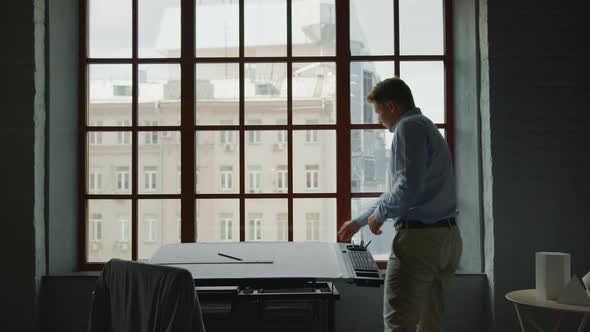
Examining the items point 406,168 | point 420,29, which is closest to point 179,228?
point 406,168

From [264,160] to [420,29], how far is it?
138cm

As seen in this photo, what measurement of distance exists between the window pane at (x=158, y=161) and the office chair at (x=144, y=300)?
1959 millimetres

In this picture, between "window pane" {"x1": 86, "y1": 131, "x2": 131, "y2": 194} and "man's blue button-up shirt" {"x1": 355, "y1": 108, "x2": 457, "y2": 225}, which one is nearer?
"man's blue button-up shirt" {"x1": 355, "y1": 108, "x2": 457, "y2": 225}

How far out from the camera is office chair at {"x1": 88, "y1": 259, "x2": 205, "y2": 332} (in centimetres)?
215

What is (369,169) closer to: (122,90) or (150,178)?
(150,178)

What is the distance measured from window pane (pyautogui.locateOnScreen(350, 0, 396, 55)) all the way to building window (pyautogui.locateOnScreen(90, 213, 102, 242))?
2.04 m

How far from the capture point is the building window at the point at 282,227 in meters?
4.34

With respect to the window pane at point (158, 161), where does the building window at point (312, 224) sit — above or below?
below

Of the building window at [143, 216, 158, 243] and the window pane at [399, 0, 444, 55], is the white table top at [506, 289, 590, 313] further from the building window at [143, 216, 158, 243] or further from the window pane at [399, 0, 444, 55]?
the building window at [143, 216, 158, 243]

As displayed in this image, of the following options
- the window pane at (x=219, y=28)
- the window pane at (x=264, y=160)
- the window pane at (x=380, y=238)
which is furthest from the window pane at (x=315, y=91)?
the window pane at (x=380, y=238)

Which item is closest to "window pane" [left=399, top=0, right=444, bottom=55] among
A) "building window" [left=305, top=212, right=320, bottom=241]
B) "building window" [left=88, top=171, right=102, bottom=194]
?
"building window" [left=305, top=212, right=320, bottom=241]

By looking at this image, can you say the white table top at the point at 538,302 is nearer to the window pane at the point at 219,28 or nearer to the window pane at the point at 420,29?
the window pane at the point at 420,29
